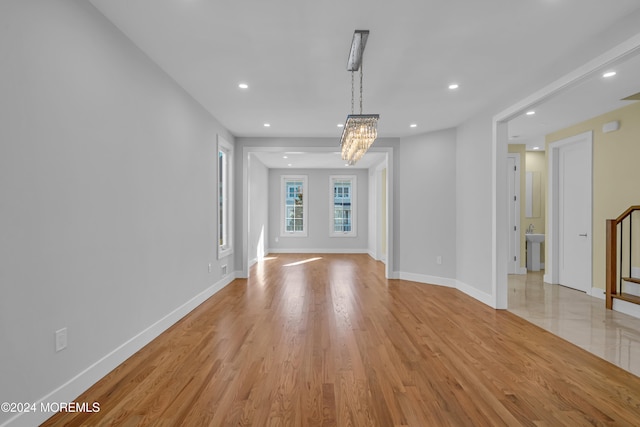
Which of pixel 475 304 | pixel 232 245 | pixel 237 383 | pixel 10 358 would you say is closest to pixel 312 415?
pixel 237 383

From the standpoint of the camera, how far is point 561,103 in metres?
4.17

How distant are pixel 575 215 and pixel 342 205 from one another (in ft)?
19.8

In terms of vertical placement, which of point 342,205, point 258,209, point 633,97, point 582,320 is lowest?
point 582,320

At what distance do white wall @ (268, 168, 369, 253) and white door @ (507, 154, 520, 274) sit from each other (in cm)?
427

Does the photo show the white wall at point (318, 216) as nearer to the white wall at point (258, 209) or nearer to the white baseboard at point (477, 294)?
the white wall at point (258, 209)

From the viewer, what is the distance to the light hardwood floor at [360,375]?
6.31ft

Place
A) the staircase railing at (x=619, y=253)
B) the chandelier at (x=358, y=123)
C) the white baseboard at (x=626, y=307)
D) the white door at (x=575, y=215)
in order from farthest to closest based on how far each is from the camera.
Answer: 1. the white door at (x=575, y=215)
2. the staircase railing at (x=619, y=253)
3. the white baseboard at (x=626, y=307)
4. the chandelier at (x=358, y=123)

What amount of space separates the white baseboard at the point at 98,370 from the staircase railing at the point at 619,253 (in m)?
5.47

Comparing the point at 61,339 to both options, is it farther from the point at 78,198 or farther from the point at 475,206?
the point at 475,206

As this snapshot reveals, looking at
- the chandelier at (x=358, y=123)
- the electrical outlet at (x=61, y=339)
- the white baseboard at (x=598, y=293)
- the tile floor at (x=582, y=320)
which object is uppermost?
the chandelier at (x=358, y=123)

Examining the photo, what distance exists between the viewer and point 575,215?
210 inches

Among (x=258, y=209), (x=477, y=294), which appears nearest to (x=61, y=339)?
(x=477, y=294)

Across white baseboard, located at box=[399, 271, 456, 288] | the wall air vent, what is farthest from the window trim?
the wall air vent

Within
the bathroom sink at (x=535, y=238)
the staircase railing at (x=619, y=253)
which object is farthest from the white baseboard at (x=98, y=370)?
the bathroom sink at (x=535, y=238)
